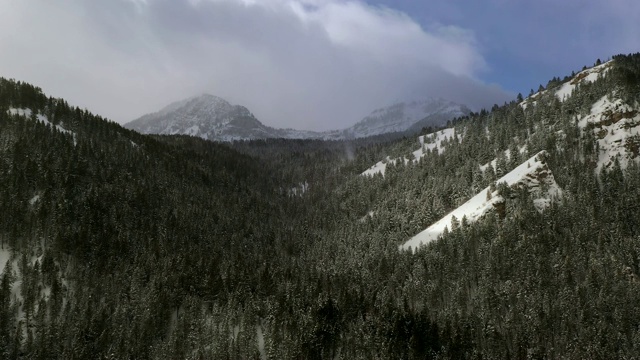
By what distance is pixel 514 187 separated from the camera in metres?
150

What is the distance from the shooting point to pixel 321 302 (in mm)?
114375

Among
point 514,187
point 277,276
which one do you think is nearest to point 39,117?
point 277,276

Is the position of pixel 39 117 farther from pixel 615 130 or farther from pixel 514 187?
pixel 615 130

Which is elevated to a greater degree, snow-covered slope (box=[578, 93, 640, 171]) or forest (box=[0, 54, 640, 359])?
snow-covered slope (box=[578, 93, 640, 171])

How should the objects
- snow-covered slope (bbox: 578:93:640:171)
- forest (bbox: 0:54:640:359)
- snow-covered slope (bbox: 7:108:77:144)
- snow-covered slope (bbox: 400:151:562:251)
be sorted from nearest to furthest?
forest (bbox: 0:54:640:359) → snow-covered slope (bbox: 400:151:562:251) → snow-covered slope (bbox: 578:93:640:171) → snow-covered slope (bbox: 7:108:77:144)

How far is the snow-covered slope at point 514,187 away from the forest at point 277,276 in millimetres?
4918

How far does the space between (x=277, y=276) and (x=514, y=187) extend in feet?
304

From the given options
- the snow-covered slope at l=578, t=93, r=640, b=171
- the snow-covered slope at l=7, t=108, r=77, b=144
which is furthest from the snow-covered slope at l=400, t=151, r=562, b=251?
the snow-covered slope at l=7, t=108, r=77, b=144

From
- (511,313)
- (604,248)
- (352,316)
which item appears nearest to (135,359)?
(352,316)

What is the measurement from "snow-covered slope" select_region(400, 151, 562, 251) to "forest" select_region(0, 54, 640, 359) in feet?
16.1

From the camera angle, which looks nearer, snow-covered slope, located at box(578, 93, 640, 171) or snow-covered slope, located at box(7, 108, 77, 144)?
snow-covered slope, located at box(578, 93, 640, 171)

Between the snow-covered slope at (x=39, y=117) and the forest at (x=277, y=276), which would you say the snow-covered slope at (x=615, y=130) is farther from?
the snow-covered slope at (x=39, y=117)

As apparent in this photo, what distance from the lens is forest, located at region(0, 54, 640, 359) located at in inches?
3760

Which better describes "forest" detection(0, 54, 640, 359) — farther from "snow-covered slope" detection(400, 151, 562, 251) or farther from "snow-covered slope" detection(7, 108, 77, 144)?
"snow-covered slope" detection(400, 151, 562, 251)
